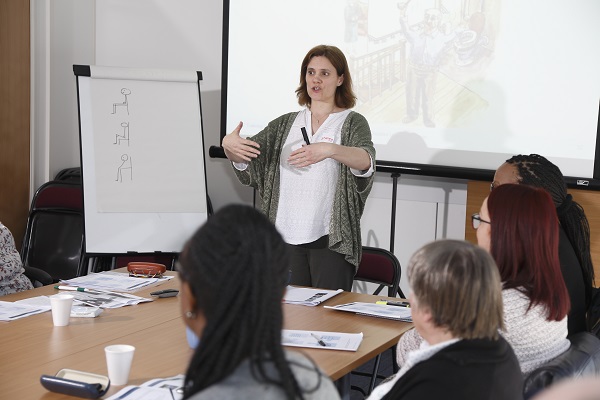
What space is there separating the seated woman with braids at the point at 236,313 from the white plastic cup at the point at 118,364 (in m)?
0.65

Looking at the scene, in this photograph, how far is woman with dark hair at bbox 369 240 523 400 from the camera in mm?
1457

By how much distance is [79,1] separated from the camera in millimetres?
4996

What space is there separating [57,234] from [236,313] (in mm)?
3519

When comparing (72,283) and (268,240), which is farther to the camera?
(72,283)

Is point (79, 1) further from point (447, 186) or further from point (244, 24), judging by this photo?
point (447, 186)

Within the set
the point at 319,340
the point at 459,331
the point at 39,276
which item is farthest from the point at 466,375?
the point at 39,276

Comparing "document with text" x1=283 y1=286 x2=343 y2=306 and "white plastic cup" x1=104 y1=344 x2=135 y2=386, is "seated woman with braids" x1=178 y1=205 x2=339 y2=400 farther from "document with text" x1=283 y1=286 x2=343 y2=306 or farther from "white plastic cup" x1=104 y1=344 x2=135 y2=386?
"document with text" x1=283 y1=286 x2=343 y2=306

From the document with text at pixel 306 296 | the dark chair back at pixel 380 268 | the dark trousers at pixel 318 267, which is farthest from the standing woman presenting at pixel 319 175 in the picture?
the document with text at pixel 306 296

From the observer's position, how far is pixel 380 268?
3332mm

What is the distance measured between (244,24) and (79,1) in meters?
1.23

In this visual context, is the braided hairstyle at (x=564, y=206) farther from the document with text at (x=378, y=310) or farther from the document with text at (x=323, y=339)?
the document with text at (x=323, y=339)

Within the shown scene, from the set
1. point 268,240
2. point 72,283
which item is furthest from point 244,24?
point 268,240

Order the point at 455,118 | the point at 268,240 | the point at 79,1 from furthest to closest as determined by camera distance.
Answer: the point at 79,1, the point at 455,118, the point at 268,240

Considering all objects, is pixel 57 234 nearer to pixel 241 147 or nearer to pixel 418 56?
pixel 241 147
